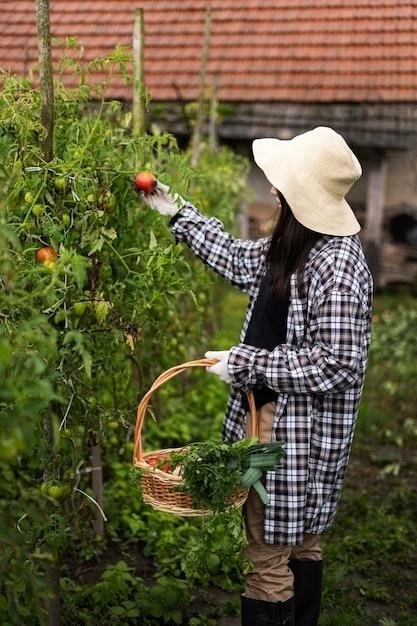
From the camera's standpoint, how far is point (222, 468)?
2600mm

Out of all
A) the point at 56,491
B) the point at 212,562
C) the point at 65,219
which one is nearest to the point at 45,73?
the point at 65,219

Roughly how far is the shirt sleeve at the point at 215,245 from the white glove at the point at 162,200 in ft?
0.10

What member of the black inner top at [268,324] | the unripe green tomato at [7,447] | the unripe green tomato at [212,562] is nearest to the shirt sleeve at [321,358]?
the black inner top at [268,324]

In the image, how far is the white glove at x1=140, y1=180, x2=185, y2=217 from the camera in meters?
3.02

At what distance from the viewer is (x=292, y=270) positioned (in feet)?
8.95

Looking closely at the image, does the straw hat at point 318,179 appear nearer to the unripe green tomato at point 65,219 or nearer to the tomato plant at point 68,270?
the tomato plant at point 68,270

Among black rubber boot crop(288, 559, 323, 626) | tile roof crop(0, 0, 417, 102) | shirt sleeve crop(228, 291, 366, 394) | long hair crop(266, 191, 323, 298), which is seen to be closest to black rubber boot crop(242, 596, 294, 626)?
black rubber boot crop(288, 559, 323, 626)

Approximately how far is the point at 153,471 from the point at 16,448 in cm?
96

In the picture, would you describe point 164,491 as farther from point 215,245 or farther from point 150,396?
point 215,245

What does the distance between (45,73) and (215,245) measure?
35.1 inches

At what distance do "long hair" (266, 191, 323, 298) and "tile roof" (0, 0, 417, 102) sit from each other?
6107 mm

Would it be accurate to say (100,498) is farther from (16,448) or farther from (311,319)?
(16,448)

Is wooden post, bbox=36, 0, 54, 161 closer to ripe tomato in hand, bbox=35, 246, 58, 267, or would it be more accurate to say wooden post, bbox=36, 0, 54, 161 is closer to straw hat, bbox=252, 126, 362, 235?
ripe tomato in hand, bbox=35, 246, 58, 267

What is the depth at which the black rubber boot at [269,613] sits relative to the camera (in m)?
2.79
